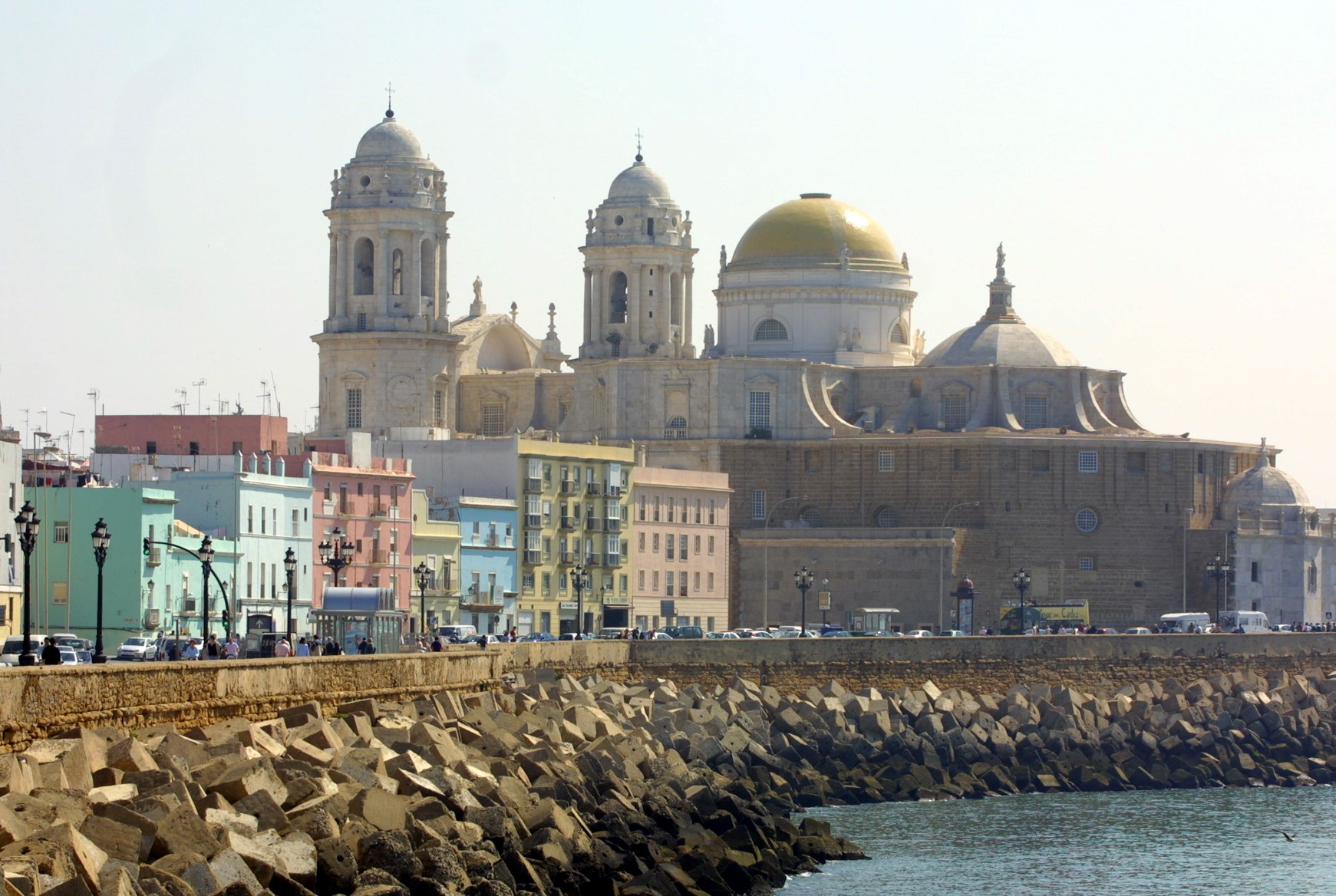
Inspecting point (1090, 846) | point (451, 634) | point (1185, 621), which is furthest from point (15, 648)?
point (1185, 621)

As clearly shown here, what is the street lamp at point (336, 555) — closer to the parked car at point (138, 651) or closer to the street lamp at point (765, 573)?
the parked car at point (138, 651)

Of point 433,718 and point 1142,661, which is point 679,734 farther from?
point 1142,661

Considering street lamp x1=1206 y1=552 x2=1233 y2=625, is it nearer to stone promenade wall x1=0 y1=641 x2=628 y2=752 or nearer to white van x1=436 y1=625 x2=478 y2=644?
white van x1=436 y1=625 x2=478 y2=644

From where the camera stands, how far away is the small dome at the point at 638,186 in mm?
87631

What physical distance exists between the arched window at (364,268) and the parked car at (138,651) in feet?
118

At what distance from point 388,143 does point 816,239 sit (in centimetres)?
1801

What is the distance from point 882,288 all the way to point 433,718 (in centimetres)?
6137

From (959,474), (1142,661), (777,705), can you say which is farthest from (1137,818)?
(959,474)

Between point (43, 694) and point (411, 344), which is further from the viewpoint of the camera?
point (411, 344)

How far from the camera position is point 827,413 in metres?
87.8

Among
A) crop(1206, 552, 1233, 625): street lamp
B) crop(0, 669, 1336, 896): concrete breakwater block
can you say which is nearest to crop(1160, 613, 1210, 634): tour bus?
crop(1206, 552, 1233, 625): street lamp

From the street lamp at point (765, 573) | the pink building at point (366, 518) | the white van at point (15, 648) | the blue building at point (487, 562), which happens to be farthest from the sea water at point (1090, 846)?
the street lamp at point (765, 573)

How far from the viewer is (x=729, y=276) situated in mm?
95000

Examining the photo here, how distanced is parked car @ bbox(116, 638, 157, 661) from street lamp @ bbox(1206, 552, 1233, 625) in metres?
40.4
